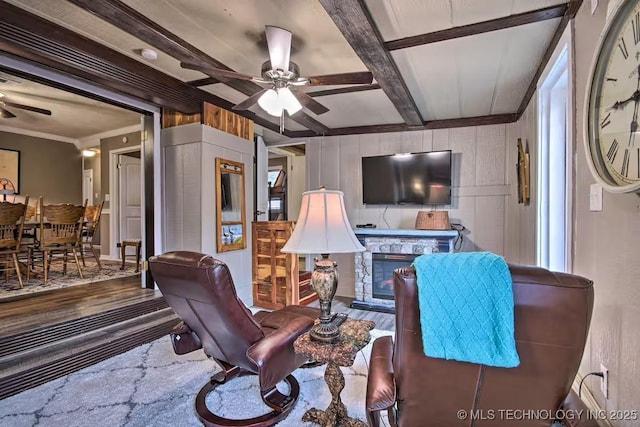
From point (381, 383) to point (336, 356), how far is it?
0.29m

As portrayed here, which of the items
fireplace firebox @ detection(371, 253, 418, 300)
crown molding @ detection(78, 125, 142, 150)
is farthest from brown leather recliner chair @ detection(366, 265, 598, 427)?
crown molding @ detection(78, 125, 142, 150)

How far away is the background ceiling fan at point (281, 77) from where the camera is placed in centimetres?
221

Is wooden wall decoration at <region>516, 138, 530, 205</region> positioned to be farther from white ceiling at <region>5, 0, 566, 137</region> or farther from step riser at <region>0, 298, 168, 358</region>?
step riser at <region>0, 298, 168, 358</region>

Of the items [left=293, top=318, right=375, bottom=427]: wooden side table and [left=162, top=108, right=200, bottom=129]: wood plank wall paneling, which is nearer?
[left=293, top=318, right=375, bottom=427]: wooden side table

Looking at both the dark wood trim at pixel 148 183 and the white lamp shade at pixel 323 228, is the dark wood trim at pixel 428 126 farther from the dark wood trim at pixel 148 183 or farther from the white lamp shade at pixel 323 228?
the white lamp shade at pixel 323 228

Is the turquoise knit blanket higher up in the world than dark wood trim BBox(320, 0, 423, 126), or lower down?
lower down

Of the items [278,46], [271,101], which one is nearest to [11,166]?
[271,101]

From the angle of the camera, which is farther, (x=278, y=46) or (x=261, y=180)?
(x=261, y=180)

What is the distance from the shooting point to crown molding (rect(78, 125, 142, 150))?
578 cm

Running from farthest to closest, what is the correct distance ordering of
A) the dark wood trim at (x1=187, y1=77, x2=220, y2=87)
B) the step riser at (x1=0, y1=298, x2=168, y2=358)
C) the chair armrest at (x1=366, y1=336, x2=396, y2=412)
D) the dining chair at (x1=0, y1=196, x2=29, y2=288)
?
the dining chair at (x1=0, y1=196, x2=29, y2=288) < the dark wood trim at (x1=187, y1=77, x2=220, y2=87) < the step riser at (x1=0, y1=298, x2=168, y2=358) < the chair armrest at (x1=366, y1=336, x2=396, y2=412)

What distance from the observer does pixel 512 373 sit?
110cm

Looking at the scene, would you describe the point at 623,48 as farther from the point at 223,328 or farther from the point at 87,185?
the point at 87,185

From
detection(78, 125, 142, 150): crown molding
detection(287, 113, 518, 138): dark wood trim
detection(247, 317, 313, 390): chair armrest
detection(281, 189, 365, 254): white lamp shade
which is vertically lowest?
detection(247, 317, 313, 390): chair armrest

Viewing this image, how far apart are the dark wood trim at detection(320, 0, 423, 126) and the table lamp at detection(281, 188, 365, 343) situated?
1058 millimetres
